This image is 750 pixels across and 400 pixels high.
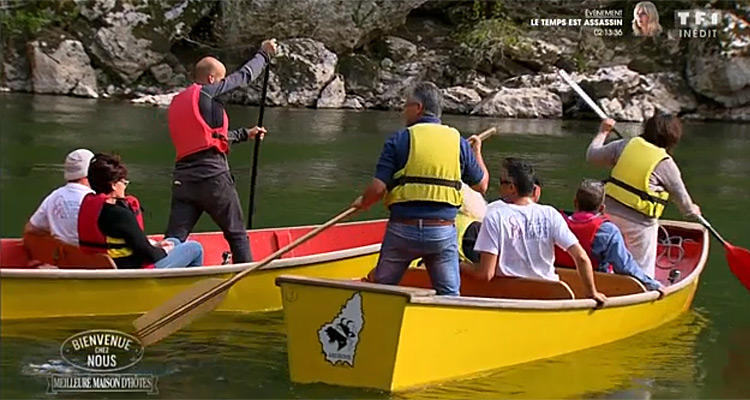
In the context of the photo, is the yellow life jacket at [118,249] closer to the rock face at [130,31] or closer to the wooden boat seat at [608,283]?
the wooden boat seat at [608,283]

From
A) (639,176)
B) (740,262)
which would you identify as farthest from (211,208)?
(740,262)

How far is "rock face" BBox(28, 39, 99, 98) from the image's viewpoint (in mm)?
26500

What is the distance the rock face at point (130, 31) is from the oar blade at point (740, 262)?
72.8 ft

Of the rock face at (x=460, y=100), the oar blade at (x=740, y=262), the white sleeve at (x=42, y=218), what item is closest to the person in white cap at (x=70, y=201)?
the white sleeve at (x=42, y=218)

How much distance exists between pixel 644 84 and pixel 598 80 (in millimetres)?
1226

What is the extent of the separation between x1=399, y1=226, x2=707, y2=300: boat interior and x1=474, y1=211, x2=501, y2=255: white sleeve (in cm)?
26

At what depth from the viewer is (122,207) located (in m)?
6.25

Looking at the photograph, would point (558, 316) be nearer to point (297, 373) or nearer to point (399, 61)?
point (297, 373)

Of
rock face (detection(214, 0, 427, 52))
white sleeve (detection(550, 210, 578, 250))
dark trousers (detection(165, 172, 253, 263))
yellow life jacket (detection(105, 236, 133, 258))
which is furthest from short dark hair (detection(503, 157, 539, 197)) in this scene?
rock face (detection(214, 0, 427, 52))

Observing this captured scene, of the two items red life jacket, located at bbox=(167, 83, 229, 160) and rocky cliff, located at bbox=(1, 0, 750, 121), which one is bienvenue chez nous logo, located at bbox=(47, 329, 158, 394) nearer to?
red life jacket, located at bbox=(167, 83, 229, 160)

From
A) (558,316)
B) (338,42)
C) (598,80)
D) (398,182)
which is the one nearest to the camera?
(398,182)

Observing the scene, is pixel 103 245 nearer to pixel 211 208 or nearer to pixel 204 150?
pixel 211 208

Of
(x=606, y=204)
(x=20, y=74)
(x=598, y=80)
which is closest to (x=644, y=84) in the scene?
(x=598, y=80)

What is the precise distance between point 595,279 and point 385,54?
77.3ft
